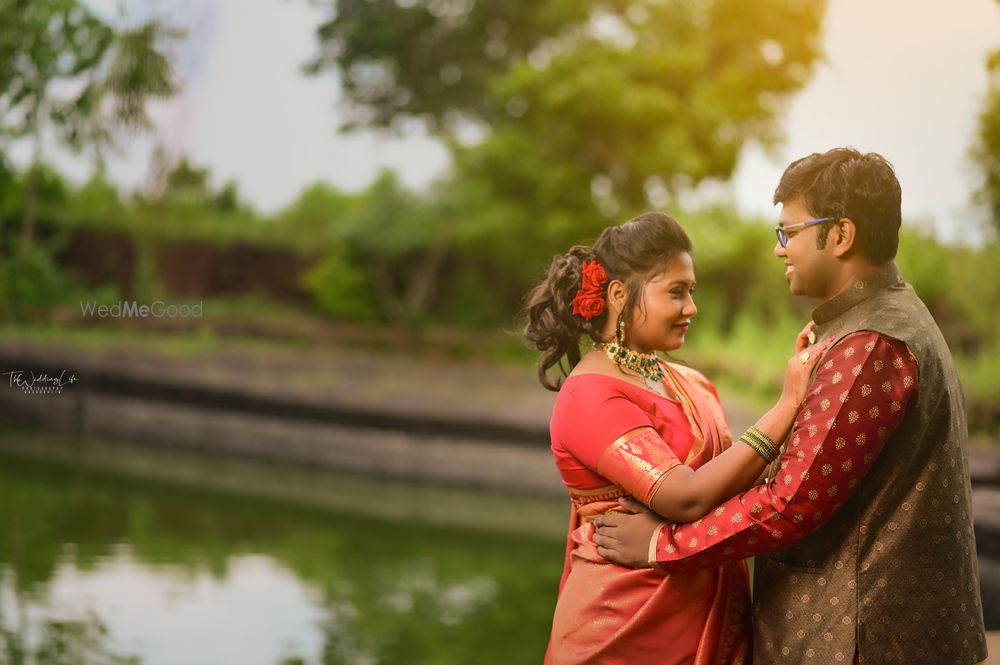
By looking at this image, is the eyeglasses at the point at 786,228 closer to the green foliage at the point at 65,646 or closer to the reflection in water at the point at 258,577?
the reflection in water at the point at 258,577

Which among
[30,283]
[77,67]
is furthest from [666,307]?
[30,283]

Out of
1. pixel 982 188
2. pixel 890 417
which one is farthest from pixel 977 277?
pixel 890 417

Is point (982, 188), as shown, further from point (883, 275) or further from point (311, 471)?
point (883, 275)

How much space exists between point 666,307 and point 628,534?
327 mm

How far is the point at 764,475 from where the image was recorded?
146cm

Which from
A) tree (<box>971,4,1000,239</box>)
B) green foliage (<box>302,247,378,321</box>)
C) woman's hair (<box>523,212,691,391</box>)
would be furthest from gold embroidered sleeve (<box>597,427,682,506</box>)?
green foliage (<box>302,247,378,321</box>)

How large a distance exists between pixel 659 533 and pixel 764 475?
0.17 metres

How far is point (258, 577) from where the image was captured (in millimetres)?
4312

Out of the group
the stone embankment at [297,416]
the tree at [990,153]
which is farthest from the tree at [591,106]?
the tree at [990,153]

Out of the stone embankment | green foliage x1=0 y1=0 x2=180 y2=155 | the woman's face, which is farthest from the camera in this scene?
the stone embankment

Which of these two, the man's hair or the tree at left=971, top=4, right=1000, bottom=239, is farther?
the tree at left=971, top=4, right=1000, bottom=239

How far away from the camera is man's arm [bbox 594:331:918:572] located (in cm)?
129

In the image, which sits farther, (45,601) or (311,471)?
(311,471)

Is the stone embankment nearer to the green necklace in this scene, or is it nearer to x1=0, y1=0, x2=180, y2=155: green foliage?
x1=0, y1=0, x2=180, y2=155: green foliage
